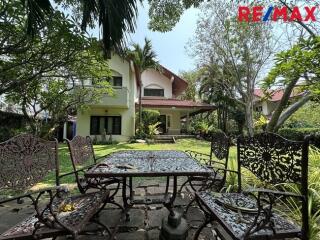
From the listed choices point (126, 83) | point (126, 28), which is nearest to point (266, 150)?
point (126, 28)

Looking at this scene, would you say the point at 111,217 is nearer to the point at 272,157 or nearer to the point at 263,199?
the point at 263,199

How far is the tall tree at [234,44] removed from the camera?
1625 centimetres

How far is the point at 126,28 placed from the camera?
405 centimetres

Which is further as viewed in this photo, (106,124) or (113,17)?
(106,124)

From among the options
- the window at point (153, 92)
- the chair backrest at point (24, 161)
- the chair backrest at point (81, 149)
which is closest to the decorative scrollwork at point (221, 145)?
the chair backrest at point (81, 149)

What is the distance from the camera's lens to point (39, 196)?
202 cm

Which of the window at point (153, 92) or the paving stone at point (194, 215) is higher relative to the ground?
the window at point (153, 92)

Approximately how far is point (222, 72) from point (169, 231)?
59.7ft

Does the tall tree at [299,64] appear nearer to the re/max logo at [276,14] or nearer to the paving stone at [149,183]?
the paving stone at [149,183]

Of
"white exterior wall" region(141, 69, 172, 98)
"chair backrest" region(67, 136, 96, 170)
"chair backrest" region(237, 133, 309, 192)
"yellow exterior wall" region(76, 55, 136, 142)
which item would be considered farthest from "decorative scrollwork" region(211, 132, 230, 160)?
"white exterior wall" region(141, 69, 172, 98)

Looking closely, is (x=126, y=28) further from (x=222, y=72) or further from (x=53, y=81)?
(x=222, y=72)

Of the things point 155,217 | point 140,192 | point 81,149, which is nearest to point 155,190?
point 140,192

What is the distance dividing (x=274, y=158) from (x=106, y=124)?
17273 mm

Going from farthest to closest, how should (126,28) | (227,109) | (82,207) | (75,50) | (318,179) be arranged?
(227,109) < (75,50) < (126,28) < (318,179) < (82,207)
